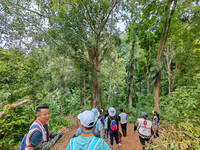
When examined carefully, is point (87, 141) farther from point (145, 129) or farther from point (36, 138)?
point (145, 129)

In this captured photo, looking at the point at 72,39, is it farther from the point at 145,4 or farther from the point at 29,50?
the point at 145,4

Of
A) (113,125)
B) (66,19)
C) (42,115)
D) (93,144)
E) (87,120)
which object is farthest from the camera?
(66,19)

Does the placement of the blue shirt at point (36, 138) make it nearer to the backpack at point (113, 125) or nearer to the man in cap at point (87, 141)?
the man in cap at point (87, 141)

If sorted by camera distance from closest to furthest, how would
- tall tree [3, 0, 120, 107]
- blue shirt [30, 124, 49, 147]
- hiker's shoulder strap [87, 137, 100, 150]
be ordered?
hiker's shoulder strap [87, 137, 100, 150]
blue shirt [30, 124, 49, 147]
tall tree [3, 0, 120, 107]

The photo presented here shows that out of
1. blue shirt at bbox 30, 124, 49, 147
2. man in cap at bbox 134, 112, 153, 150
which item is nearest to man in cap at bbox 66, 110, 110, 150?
blue shirt at bbox 30, 124, 49, 147

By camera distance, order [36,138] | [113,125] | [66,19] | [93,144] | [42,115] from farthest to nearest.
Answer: [66,19], [113,125], [42,115], [36,138], [93,144]

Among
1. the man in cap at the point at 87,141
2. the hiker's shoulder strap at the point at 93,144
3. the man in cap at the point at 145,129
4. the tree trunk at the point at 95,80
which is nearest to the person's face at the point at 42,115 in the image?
the man in cap at the point at 87,141

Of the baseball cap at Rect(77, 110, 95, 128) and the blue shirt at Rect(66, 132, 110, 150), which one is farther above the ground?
the baseball cap at Rect(77, 110, 95, 128)

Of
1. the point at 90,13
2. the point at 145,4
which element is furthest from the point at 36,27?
the point at 145,4

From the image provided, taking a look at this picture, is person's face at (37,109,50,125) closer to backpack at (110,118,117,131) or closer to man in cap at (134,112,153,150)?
backpack at (110,118,117,131)

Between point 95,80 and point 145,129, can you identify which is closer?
point 145,129

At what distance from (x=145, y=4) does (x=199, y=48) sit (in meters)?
5.54

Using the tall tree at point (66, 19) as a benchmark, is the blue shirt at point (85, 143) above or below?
below

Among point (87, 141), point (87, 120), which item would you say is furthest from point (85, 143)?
point (87, 120)
